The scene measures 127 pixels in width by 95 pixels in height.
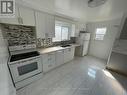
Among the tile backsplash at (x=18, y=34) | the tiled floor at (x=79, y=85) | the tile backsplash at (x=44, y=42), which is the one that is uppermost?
the tile backsplash at (x=18, y=34)

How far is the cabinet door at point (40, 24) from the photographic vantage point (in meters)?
2.10

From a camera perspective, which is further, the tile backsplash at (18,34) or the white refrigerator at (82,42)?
the white refrigerator at (82,42)

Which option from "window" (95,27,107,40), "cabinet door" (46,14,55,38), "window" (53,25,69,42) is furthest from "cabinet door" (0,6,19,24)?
"window" (95,27,107,40)

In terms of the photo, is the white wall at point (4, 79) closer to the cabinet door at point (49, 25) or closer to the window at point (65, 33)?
the cabinet door at point (49, 25)

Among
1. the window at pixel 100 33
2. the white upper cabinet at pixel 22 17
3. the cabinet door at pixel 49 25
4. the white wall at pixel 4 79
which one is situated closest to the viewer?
the white wall at pixel 4 79

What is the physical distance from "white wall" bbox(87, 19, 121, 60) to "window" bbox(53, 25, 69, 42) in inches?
75.5

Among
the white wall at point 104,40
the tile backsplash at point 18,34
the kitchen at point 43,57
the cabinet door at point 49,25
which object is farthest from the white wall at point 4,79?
the white wall at point 104,40

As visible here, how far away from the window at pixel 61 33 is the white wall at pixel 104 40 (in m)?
1.92

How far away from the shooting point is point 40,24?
7.20 feet

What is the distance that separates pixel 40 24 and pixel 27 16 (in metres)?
0.45

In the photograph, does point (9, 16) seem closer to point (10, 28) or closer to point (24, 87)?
point (10, 28)

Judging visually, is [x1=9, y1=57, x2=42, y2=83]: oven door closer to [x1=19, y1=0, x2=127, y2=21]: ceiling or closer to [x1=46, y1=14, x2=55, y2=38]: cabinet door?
[x1=46, y1=14, x2=55, y2=38]: cabinet door

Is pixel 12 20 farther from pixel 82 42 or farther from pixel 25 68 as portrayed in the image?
pixel 82 42

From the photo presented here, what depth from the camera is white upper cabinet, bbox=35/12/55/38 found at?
2133 millimetres
